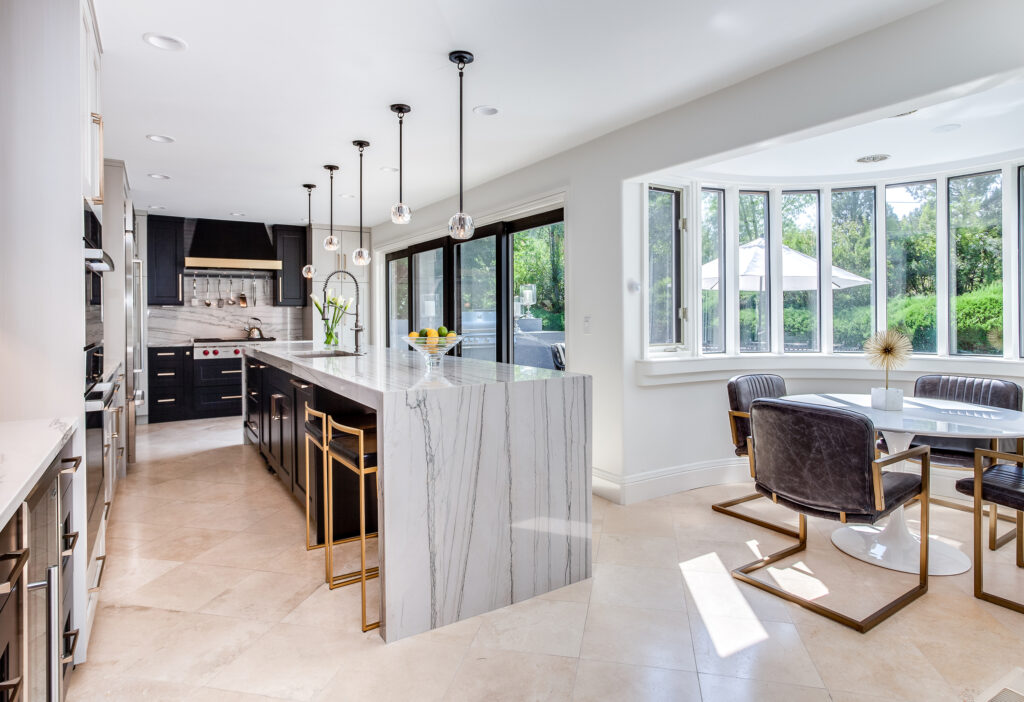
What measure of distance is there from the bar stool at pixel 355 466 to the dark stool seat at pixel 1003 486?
2.52 meters

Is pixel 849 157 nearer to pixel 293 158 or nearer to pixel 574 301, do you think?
pixel 574 301

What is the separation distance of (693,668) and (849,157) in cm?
351

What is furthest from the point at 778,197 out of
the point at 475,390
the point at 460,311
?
the point at 475,390

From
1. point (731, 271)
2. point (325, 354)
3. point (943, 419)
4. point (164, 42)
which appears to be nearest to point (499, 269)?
point (325, 354)

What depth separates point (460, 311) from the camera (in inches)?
223

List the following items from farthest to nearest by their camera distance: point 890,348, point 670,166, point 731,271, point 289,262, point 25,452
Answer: point 289,262, point 731,271, point 670,166, point 890,348, point 25,452

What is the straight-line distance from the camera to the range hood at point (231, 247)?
682cm

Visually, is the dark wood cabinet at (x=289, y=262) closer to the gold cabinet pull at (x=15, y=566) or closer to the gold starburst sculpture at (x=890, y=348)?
the gold starburst sculpture at (x=890, y=348)

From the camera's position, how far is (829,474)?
93.7 inches

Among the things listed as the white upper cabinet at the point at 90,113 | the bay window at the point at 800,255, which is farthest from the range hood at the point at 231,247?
the bay window at the point at 800,255

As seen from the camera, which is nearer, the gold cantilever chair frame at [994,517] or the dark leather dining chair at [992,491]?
the dark leather dining chair at [992,491]

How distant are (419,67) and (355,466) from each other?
1899 millimetres

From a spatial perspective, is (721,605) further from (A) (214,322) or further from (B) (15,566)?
(A) (214,322)

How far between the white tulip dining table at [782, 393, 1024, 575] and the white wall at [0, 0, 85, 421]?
314cm
